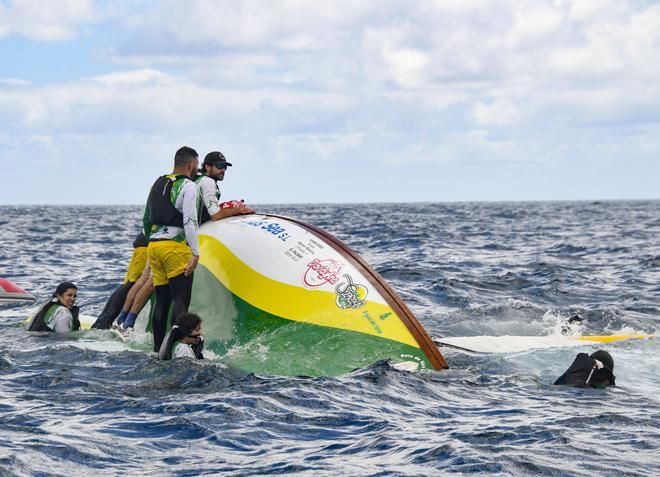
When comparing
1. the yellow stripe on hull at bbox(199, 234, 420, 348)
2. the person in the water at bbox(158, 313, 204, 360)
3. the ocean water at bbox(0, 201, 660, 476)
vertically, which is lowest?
the ocean water at bbox(0, 201, 660, 476)

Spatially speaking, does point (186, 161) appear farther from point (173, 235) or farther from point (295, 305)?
point (295, 305)

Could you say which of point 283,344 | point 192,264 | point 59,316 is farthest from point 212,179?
point 59,316

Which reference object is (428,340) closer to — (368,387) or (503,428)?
(368,387)

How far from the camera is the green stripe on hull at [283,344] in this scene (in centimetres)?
938

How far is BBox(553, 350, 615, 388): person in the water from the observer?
8.91 meters

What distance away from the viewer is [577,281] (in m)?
20.8

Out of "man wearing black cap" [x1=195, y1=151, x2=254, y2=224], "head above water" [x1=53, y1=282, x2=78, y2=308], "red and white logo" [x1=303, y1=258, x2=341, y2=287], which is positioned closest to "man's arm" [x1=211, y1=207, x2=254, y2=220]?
"man wearing black cap" [x1=195, y1=151, x2=254, y2=224]

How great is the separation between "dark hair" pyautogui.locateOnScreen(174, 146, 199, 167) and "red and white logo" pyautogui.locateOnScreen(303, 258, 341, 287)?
1794 millimetres

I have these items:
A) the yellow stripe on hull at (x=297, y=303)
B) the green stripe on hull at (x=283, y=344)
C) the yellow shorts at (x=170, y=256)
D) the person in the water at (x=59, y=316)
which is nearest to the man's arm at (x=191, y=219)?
the yellow shorts at (x=170, y=256)

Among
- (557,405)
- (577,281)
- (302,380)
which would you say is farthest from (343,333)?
(577,281)

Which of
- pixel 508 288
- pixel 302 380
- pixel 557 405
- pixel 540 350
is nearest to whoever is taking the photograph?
pixel 557 405

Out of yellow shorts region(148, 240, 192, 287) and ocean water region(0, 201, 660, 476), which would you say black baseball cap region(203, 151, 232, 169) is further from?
ocean water region(0, 201, 660, 476)

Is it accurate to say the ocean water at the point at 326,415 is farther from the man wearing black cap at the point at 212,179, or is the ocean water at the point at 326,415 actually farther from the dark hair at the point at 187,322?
the man wearing black cap at the point at 212,179

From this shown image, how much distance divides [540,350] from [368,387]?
2969 mm
